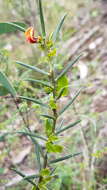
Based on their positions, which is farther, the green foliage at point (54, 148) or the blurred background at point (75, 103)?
the blurred background at point (75, 103)

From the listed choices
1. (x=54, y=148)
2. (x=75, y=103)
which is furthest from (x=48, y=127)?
(x=75, y=103)

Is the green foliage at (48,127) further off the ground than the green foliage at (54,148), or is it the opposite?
the green foliage at (48,127)

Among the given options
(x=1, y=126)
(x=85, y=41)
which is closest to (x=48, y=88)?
(x=1, y=126)

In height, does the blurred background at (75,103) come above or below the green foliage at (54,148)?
above

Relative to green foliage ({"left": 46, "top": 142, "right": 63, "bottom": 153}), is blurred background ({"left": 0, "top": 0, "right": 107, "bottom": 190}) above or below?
above

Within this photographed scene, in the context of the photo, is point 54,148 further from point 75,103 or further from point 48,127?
point 75,103

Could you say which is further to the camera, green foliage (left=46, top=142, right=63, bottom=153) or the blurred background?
the blurred background

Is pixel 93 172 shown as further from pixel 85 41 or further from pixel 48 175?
pixel 85 41

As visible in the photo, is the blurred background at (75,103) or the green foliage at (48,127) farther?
the blurred background at (75,103)
